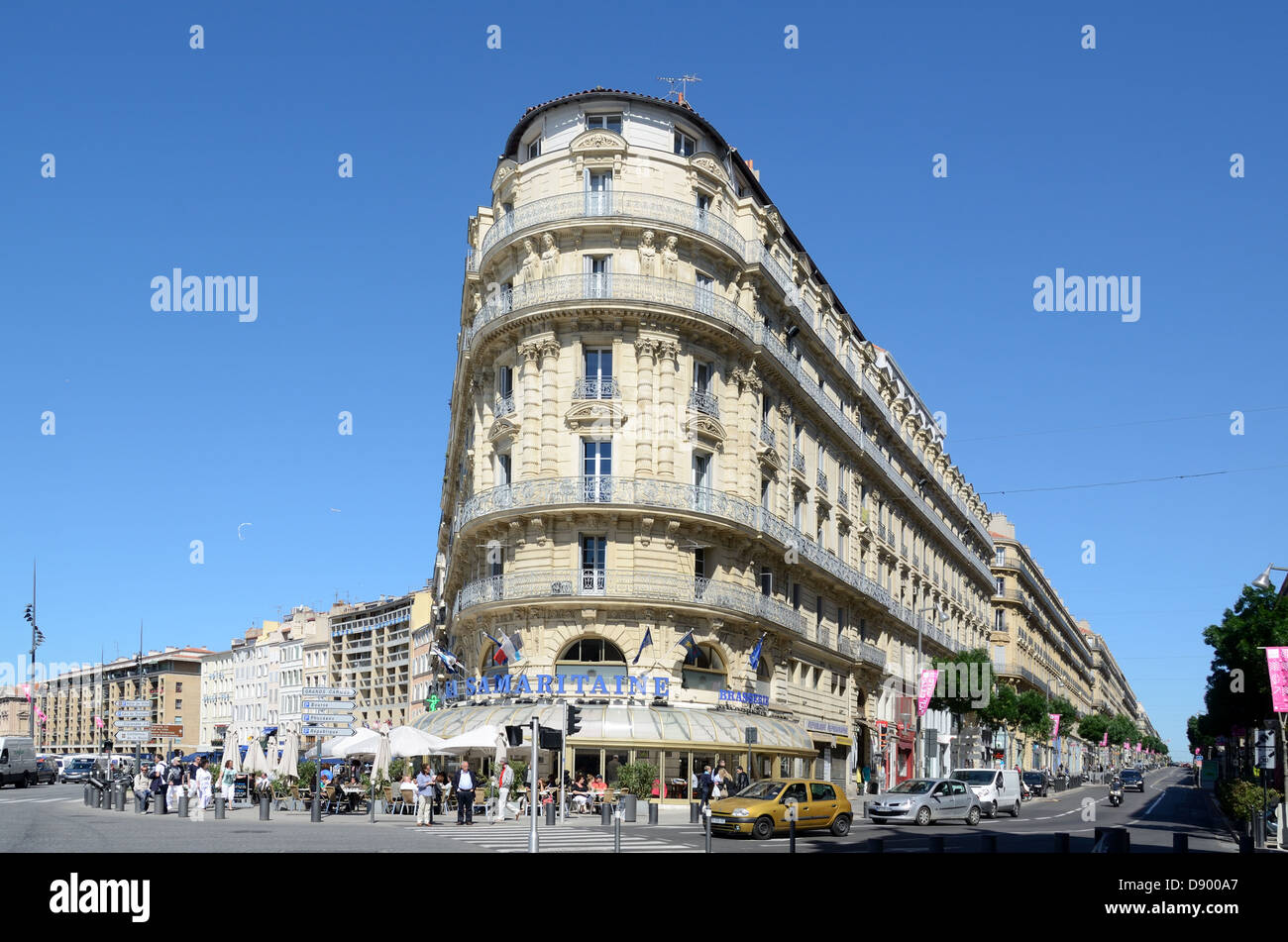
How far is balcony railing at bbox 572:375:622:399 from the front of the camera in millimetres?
41531

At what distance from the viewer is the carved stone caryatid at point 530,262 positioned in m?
42.7

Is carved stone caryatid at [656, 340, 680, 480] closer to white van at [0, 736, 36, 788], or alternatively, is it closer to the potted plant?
the potted plant

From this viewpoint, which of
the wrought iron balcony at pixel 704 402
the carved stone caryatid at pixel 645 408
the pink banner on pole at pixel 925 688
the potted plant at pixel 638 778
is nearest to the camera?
the potted plant at pixel 638 778

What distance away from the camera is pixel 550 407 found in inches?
1633

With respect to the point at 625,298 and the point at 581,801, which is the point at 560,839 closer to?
the point at 581,801

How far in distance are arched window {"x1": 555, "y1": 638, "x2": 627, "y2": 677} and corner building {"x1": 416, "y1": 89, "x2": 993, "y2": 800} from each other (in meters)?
0.07

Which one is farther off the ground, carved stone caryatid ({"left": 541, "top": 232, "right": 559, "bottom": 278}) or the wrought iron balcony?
carved stone caryatid ({"left": 541, "top": 232, "right": 559, "bottom": 278})

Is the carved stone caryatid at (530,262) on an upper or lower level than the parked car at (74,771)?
upper

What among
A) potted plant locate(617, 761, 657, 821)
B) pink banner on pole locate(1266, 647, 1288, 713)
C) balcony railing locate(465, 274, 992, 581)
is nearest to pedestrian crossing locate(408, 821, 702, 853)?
potted plant locate(617, 761, 657, 821)

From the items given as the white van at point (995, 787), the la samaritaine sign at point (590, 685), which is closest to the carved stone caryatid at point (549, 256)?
the la samaritaine sign at point (590, 685)

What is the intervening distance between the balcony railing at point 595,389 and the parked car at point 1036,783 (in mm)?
40059

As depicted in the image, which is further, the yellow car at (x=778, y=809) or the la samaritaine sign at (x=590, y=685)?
the la samaritaine sign at (x=590, y=685)

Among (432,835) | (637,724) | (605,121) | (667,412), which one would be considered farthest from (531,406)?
(432,835)

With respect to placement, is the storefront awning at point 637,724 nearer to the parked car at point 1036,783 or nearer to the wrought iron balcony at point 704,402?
the wrought iron balcony at point 704,402
